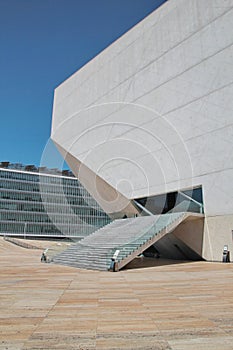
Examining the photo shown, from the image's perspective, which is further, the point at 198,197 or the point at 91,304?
the point at 198,197

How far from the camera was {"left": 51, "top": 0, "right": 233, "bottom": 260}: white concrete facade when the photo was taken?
48.3ft

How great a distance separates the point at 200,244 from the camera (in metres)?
15.3

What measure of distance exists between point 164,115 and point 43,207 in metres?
51.3

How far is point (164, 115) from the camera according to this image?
1734cm

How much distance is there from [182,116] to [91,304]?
13691 mm

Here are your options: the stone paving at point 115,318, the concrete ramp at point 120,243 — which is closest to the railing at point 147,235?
the concrete ramp at point 120,243

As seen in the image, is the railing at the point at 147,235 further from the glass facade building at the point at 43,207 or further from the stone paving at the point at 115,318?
the glass facade building at the point at 43,207

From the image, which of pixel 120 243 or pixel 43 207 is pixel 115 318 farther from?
pixel 43 207

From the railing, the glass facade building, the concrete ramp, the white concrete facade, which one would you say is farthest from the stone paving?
the glass facade building

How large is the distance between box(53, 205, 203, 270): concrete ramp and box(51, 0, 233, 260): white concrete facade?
90.6 inches

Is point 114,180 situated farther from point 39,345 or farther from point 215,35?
point 39,345

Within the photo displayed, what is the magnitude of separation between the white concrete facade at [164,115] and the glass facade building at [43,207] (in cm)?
3887

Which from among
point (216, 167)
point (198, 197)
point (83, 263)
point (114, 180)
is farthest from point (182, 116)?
point (83, 263)

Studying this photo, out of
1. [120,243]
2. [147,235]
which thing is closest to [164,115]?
[147,235]
